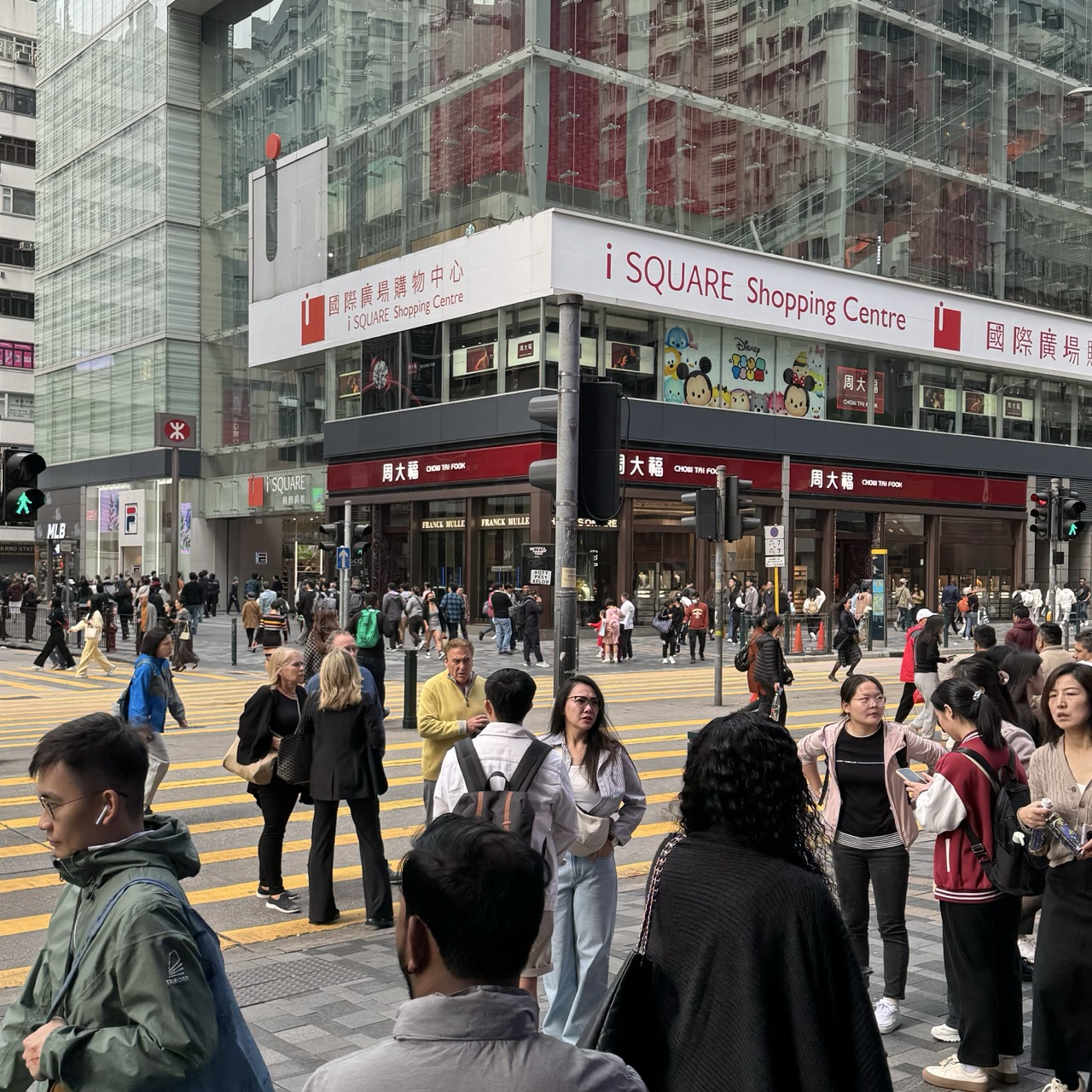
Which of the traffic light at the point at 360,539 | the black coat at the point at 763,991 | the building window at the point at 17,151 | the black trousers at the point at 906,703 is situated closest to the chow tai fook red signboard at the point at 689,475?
the traffic light at the point at 360,539

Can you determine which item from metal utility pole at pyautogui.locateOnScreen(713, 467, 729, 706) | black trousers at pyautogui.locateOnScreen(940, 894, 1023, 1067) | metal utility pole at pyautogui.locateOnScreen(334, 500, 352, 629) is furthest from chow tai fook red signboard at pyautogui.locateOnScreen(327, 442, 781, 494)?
black trousers at pyautogui.locateOnScreen(940, 894, 1023, 1067)

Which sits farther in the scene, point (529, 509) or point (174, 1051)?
point (529, 509)

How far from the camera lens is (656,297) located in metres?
38.0

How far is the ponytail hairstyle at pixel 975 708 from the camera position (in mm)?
5184

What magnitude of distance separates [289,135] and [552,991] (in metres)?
46.7

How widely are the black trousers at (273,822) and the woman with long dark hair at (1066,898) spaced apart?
4562 millimetres

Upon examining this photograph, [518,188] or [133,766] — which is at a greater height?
[518,188]

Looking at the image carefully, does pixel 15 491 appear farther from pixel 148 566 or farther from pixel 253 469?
pixel 148 566

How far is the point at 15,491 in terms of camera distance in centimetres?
1286

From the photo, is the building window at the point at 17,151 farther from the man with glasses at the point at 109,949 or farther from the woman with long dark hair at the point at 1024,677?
the man with glasses at the point at 109,949

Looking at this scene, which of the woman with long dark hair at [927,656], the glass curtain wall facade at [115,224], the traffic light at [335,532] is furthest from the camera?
the glass curtain wall facade at [115,224]

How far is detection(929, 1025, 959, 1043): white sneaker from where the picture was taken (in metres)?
5.54

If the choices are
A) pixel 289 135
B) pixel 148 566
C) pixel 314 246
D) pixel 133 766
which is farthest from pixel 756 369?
pixel 133 766

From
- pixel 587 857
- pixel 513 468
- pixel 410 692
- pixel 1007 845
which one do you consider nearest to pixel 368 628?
pixel 410 692
